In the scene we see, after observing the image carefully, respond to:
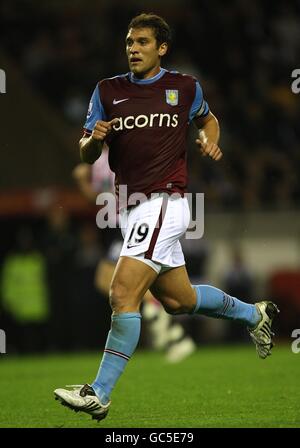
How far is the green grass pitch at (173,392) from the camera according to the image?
593 cm

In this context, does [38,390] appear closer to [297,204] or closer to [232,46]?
[297,204]

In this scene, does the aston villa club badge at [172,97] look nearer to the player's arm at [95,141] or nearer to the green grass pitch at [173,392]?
the player's arm at [95,141]

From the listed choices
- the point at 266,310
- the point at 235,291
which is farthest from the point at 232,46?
the point at 266,310

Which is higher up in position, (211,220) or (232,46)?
(232,46)

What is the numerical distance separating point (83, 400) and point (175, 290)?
973 mm

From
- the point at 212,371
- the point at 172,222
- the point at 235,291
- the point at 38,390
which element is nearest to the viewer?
the point at 172,222

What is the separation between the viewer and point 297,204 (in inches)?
656

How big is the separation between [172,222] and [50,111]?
11251mm

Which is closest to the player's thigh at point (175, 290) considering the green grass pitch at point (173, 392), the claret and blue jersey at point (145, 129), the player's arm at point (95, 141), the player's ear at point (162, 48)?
the claret and blue jersey at point (145, 129)

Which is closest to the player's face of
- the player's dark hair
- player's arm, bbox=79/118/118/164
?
the player's dark hair

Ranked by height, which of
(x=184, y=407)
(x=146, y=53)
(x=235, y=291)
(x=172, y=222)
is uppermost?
(x=146, y=53)

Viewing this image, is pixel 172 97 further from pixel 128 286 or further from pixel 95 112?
pixel 128 286

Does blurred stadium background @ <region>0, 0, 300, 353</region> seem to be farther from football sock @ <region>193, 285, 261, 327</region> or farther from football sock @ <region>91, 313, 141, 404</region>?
football sock @ <region>91, 313, 141, 404</region>

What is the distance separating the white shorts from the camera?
5988 mm
